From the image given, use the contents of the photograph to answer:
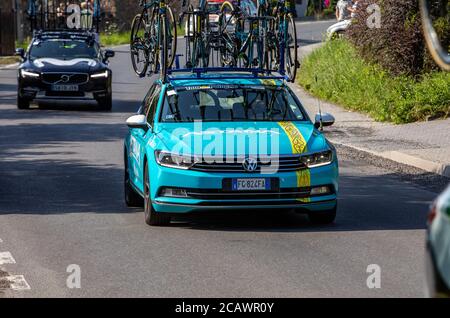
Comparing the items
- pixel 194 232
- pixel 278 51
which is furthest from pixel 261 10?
pixel 194 232

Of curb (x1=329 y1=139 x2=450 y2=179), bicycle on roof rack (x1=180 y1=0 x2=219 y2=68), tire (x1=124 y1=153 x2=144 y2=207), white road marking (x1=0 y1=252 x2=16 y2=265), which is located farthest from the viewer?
curb (x1=329 y1=139 x2=450 y2=179)

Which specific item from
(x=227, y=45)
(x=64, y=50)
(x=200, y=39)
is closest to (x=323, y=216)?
(x=200, y=39)

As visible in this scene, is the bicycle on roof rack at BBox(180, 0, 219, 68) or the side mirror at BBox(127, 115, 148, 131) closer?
the side mirror at BBox(127, 115, 148, 131)

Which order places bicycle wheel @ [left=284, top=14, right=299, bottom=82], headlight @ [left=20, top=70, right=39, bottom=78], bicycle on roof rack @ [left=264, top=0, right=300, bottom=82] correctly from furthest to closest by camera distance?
headlight @ [left=20, top=70, right=39, bottom=78], bicycle wheel @ [left=284, top=14, right=299, bottom=82], bicycle on roof rack @ [left=264, top=0, right=300, bottom=82]

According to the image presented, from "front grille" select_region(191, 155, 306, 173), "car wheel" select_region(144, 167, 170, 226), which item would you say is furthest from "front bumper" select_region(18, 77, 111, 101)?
"front grille" select_region(191, 155, 306, 173)

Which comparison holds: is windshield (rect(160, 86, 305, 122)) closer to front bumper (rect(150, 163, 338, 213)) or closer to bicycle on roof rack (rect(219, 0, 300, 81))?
front bumper (rect(150, 163, 338, 213))

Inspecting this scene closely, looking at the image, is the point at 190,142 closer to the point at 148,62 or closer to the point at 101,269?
the point at 101,269

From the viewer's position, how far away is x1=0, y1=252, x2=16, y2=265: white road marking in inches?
471

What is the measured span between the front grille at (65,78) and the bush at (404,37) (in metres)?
6.29

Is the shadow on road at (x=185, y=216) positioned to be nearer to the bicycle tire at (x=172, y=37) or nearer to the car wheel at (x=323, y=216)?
the car wheel at (x=323, y=216)

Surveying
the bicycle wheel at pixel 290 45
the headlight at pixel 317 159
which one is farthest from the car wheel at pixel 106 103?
the headlight at pixel 317 159

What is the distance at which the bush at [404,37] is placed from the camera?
27.9 metres

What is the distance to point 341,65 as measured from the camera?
31469 mm

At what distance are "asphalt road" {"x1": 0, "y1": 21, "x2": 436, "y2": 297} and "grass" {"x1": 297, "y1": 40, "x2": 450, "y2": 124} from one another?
16.8 feet
